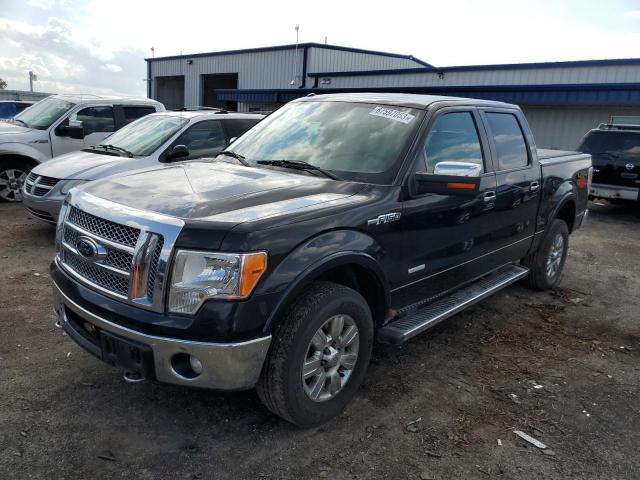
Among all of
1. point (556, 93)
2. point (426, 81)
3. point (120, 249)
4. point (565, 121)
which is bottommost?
point (120, 249)

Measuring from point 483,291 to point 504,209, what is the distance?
73 centimetres

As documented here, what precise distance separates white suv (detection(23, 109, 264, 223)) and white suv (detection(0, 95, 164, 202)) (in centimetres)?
168

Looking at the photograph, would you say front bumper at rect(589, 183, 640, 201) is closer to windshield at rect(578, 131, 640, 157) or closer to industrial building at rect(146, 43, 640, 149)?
windshield at rect(578, 131, 640, 157)

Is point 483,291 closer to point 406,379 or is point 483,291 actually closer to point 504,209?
point 504,209

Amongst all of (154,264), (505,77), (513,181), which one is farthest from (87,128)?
(505,77)

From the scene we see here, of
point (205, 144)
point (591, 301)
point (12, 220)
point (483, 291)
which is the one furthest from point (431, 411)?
point (12, 220)

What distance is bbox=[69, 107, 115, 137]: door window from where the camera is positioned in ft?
30.2

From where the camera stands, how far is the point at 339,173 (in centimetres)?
353

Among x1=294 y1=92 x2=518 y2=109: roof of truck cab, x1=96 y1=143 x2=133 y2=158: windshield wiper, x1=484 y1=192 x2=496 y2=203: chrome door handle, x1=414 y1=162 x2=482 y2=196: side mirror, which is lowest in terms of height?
x1=484 y1=192 x2=496 y2=203: chrome door handle

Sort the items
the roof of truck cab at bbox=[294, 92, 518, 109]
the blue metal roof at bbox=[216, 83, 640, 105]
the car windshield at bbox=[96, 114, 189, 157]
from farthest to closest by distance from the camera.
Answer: the blue metal roof at bbox=[216, 83, 640, 105] → the car windshield at bbox=[96, 114, 189, 157] → the roof of truck cab at bbox=[294, 92, 518, 109]

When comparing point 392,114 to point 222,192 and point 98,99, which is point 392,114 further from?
point 98,99

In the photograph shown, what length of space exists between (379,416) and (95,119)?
26.7 feet

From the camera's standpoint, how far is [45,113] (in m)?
9.49

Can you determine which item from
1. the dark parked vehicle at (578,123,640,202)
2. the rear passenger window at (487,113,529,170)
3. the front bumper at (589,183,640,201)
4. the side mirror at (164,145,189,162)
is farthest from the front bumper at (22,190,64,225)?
the dark parked vehicle at (578,123,640,202)
